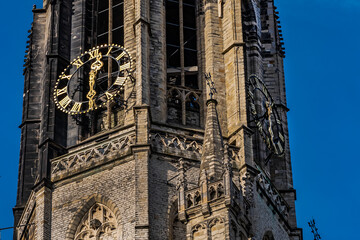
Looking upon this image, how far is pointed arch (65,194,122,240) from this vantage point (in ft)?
167

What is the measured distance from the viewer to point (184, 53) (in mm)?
56562

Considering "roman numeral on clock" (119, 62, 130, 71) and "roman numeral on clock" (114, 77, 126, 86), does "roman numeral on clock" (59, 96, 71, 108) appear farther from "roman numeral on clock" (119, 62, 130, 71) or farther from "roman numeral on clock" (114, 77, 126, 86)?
"roman numeral on clock" (119, 62, 130, 71)

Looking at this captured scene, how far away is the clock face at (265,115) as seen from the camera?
5569 cm

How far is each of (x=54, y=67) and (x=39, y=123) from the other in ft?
6.36

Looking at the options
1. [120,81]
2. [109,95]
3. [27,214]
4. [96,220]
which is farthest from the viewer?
[120,81]

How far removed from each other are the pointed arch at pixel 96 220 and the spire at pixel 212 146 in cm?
334

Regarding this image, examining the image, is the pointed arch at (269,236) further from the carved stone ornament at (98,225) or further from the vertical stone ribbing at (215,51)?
the carved stone ornament at (98,225)

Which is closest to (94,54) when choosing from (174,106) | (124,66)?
(124,66)

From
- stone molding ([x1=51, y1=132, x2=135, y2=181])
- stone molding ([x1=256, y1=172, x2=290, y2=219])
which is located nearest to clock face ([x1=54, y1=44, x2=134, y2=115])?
stone molding ([x1=51, y1=132, x2=135, y2=181])

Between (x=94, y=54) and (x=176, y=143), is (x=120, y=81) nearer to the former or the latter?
(x=94, y=54)

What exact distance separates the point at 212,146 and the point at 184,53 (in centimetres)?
772

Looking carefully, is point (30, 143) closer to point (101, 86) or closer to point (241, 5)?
point (101, 86)

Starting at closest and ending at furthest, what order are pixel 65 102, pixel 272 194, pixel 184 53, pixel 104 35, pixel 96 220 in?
pixel 96 220
pixel 272 194
pixel 65 102
pixel 184 53
pixel 104 35

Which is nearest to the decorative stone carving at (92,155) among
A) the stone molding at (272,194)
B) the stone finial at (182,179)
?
the stone finial at (182,179)
